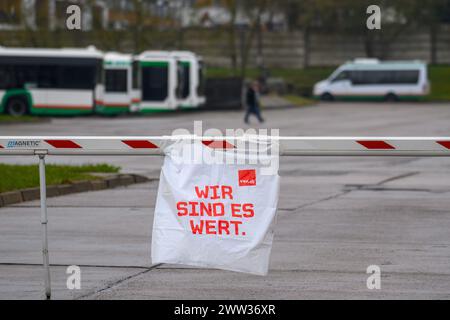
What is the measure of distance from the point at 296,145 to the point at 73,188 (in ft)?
30.8

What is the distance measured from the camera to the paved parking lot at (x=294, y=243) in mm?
9508

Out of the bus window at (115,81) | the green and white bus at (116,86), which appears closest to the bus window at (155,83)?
the green and white bus at (116,86)

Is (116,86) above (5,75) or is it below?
below

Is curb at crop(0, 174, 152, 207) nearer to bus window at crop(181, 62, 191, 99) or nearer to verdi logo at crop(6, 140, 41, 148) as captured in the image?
verdi logo at crop(6, 140, 41, 148)

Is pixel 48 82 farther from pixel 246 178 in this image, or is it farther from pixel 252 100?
pixel 246 178

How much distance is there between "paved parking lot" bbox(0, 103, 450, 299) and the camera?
951 cm

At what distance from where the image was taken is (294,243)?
12102 mm

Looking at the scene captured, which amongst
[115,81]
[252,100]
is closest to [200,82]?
[115,81]

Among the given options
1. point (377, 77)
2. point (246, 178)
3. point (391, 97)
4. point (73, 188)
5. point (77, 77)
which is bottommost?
point (391, 97)

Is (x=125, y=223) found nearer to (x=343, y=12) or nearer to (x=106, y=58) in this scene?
(x=106, y=58)

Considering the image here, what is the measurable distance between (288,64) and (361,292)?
7509cm

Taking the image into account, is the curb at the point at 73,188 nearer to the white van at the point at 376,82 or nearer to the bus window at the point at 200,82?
the bus window at the point at 200,82

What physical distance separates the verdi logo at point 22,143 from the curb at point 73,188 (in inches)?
268
